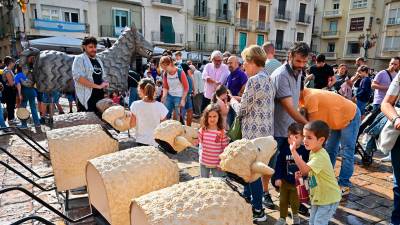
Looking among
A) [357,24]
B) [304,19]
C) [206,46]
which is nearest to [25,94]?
[206,46]

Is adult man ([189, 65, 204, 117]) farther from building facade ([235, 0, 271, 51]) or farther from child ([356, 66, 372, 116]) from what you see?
building facade ([235, 0, 271, 51])

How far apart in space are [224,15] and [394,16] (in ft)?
68.2

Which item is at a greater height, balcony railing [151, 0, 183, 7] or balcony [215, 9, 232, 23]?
balcony railing [151, 0, 183, 7]

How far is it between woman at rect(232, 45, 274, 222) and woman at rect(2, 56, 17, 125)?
21.2 feet

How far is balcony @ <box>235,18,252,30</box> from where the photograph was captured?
31.2 m

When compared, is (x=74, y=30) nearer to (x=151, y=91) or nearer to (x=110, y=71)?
(x=110, y=71)

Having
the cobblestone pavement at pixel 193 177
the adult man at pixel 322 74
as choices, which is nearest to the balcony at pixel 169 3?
the adult man at pixel 322 74

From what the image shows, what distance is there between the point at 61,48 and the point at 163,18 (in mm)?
13221

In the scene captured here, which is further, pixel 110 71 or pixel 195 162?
pixel 110 71

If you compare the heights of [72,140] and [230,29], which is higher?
[230,29]

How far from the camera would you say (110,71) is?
18.3ft

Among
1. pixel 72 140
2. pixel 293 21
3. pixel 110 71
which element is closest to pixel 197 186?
pixel 72 140

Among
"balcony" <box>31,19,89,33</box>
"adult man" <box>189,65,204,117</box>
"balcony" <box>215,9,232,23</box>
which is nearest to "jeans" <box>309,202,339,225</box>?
"adult man" <box>189,65,204,117</box>

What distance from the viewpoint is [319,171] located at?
91.7 inches
